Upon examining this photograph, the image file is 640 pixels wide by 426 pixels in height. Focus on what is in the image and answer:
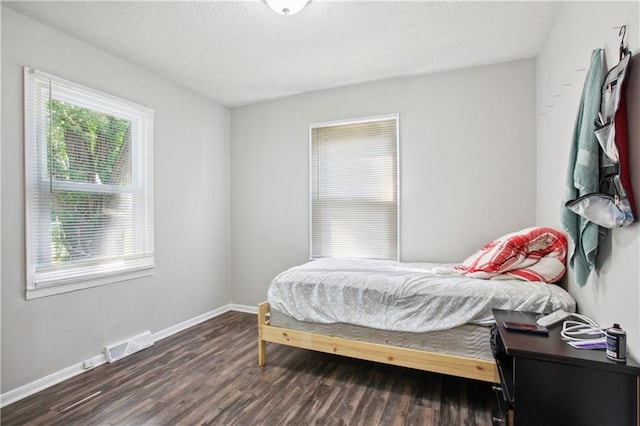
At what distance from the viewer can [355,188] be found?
340 centimetres

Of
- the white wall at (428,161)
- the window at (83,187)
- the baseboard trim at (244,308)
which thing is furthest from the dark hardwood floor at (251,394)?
the white wall at (428,161)

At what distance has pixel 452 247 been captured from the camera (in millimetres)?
3000

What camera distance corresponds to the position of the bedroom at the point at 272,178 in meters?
2.00

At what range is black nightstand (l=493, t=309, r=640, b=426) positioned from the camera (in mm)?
1132

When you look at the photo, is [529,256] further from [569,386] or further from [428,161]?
[428,161]

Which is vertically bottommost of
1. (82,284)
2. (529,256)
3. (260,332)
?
(260,332)

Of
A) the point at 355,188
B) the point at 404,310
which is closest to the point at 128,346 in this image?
the point at 404,310

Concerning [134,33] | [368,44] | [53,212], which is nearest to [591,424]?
[368,44]

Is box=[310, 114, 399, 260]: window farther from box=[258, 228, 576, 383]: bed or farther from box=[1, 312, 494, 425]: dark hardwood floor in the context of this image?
box=[1, 312, 494, 425]: dark hardwood floor

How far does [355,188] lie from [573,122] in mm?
1957

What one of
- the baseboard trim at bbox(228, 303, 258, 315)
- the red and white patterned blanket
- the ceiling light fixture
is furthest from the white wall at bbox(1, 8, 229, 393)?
the red and white patterned blanket

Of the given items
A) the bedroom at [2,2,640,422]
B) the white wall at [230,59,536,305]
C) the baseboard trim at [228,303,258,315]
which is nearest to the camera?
the bedroom at [2,2,640,422]

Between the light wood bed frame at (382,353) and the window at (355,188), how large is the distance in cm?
123

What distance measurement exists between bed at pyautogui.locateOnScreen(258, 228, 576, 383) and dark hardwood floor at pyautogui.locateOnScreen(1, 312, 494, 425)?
0.24 meters
